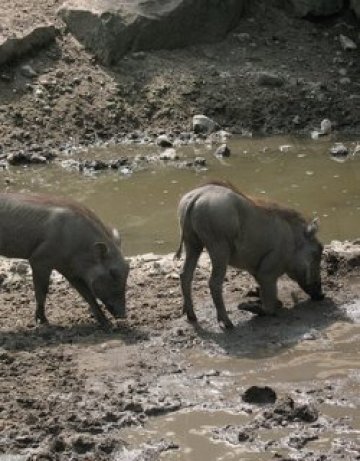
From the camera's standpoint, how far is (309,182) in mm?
13086

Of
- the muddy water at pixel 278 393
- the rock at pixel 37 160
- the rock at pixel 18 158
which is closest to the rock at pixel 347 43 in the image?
the rock at pixel 37 160

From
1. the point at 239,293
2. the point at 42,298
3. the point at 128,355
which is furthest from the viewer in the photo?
the point at 239,293

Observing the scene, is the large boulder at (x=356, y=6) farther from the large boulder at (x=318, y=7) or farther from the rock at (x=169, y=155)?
the rock at (x=169, y=155)

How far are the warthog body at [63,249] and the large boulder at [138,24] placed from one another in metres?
8.55

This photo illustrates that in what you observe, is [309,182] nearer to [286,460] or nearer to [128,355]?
[128,355]

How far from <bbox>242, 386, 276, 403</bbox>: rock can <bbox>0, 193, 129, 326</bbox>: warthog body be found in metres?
2.04

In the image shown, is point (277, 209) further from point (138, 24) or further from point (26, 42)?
point (138, 24)

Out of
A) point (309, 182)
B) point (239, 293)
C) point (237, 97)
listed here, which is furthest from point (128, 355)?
point (237, 97)

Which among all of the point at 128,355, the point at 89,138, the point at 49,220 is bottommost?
the point at 89,138

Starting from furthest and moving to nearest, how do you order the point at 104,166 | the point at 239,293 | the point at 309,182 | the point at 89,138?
the point at 89,138
the point at 104,166
the point at 309,182
the point at 239,293

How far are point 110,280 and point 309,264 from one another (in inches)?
64.6

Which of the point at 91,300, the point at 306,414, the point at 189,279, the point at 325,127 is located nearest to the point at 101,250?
the point at 91,300

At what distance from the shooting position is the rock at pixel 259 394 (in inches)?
274

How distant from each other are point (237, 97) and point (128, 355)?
29.6 ft
